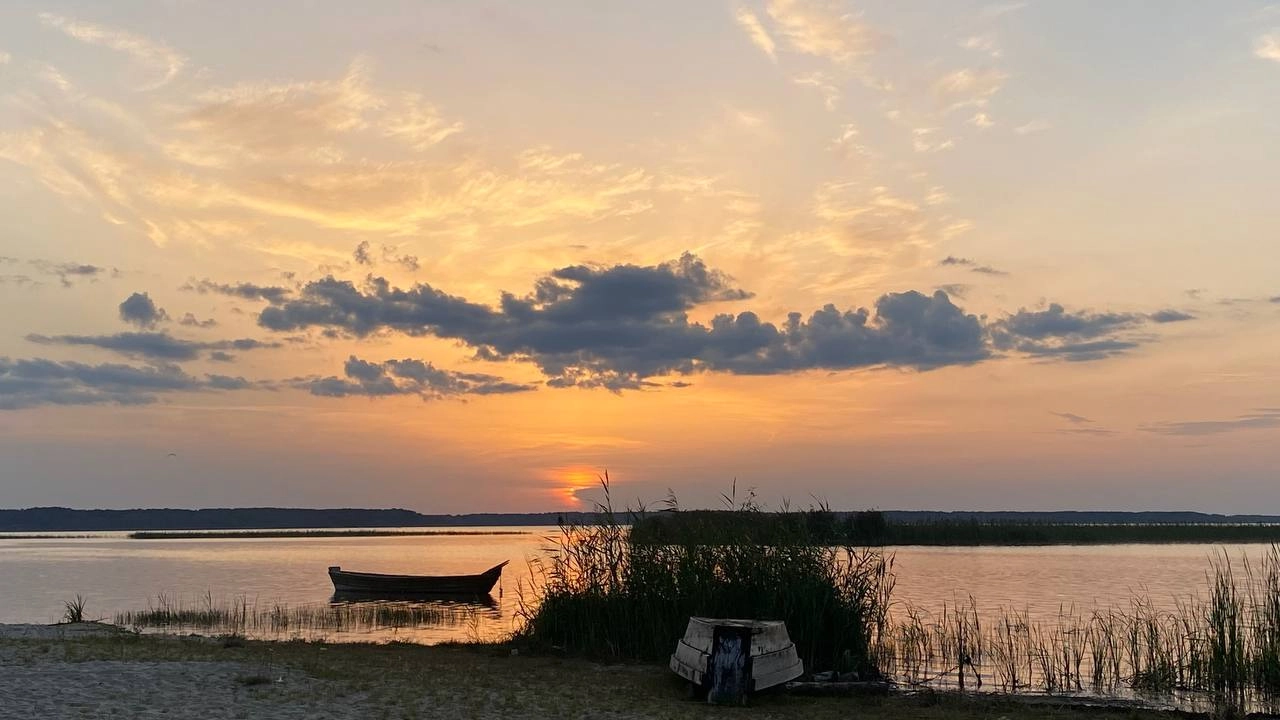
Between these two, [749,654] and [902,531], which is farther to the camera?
[902,531]

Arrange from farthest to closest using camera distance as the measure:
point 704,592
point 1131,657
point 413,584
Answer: point 413,584, point 1131,657, point 704,592

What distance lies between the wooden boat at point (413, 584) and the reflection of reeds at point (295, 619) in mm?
5382

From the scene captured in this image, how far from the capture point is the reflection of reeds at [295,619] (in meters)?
31.1

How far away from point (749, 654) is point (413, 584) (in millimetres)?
33340

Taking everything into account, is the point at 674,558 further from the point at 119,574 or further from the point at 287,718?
the point at 119,574

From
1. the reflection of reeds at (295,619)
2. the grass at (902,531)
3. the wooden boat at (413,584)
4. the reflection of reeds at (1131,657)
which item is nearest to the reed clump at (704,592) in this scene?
the grass at (902,531)

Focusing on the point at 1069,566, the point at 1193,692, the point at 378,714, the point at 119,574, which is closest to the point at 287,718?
the point at 378,714

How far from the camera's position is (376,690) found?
16141 millimetres

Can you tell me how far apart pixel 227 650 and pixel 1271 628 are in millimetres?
19660

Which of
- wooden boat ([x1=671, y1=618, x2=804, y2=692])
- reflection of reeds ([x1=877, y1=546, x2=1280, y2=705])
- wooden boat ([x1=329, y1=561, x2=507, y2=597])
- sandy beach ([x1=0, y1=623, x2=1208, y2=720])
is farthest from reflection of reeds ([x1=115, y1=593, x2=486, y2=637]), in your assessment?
reflection of reeds ([x1=877, y1=546, x2=1280, y2=705])

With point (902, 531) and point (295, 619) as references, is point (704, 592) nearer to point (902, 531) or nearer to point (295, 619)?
point (295, 619)

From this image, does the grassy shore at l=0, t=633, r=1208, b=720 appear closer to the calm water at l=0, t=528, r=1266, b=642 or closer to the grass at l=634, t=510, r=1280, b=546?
the grass at l=634, t=510, r=1280, b=546

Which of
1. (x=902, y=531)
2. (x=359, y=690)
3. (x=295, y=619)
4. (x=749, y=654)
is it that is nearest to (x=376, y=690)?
(x=359, y=690)

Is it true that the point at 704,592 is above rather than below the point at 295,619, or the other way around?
above
